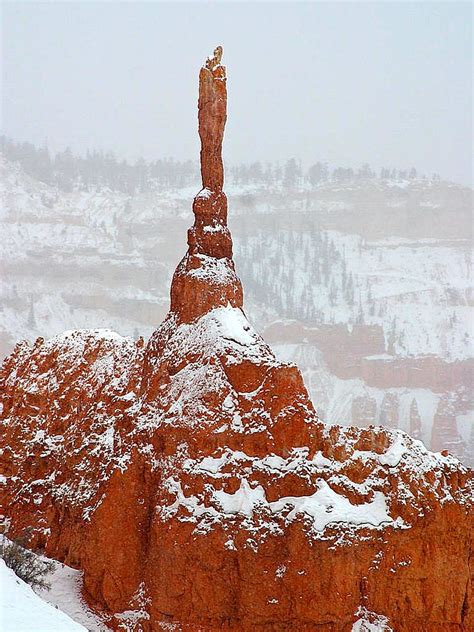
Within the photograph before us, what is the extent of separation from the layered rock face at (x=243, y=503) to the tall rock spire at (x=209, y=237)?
71mm

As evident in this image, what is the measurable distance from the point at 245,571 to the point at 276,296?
260ft

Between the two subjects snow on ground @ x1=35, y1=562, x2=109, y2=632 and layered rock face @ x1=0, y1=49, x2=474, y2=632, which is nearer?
layered rock face @ x1=0, y1=49, x2=474, y2=632

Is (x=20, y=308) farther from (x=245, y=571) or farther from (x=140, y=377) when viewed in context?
(x=245, y=571)

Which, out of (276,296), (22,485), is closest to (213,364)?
Result: (22,485)

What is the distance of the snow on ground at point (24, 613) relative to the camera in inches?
708

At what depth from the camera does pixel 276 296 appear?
4173 inches

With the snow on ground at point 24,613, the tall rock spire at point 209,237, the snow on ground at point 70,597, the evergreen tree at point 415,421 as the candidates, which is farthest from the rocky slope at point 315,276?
the snow on ground at point 24,613

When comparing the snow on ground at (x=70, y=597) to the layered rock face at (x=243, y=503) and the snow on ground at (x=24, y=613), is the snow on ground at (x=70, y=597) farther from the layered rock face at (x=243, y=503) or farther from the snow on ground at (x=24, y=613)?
the snow on ground at (x=24, y=613)

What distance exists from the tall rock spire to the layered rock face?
0.23 feet

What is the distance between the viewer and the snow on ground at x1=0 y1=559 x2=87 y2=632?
17981 mm

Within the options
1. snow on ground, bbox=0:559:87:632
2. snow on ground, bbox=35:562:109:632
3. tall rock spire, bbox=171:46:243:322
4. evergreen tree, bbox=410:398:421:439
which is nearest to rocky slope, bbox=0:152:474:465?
evergreen tree, bbox=410:398:421:439

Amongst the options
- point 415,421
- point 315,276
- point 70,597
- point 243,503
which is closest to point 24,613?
point 243,503

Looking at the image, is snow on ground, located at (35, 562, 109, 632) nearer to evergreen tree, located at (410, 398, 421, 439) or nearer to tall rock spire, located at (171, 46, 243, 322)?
tall rock spire, located at (171, 46, 243, 322)

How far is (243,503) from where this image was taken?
28016mm
